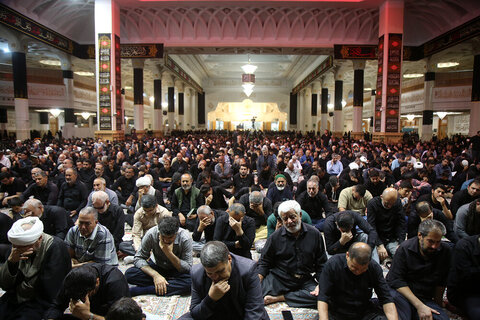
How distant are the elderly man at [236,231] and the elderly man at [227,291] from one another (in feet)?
3.67

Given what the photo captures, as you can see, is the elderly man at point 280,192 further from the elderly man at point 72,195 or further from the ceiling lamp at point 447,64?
the ceiling lamp at point 447,64

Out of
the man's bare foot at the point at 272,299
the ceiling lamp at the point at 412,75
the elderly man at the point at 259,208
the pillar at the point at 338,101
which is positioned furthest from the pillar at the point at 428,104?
the man's bare foot at the point at 272,299

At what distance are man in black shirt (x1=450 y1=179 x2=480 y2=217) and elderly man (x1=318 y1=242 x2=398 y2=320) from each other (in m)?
2.29

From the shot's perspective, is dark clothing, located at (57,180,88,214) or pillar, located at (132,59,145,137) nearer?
dark clothing, located at (57,180,88,214)

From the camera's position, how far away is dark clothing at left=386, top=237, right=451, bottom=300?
2459 millimetres

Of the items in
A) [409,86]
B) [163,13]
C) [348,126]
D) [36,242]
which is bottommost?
[36,242]

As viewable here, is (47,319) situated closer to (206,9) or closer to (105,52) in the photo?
(105,52)

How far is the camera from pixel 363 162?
7207 millimetres

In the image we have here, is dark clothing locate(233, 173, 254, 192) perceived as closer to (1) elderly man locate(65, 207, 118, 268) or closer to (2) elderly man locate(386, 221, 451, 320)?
(1) elderly man locate(65, 207, 118, 268)

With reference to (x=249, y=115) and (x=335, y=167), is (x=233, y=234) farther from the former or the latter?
(x=249, y=115)

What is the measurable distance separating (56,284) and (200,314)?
→ 3.87 ft

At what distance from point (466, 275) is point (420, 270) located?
1.13 feet

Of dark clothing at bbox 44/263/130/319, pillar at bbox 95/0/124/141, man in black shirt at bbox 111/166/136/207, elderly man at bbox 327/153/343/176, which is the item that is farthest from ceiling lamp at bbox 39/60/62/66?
dark clothing at bbox 44/263/130/319

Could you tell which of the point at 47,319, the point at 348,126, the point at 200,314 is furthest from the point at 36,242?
the point at 348,126
